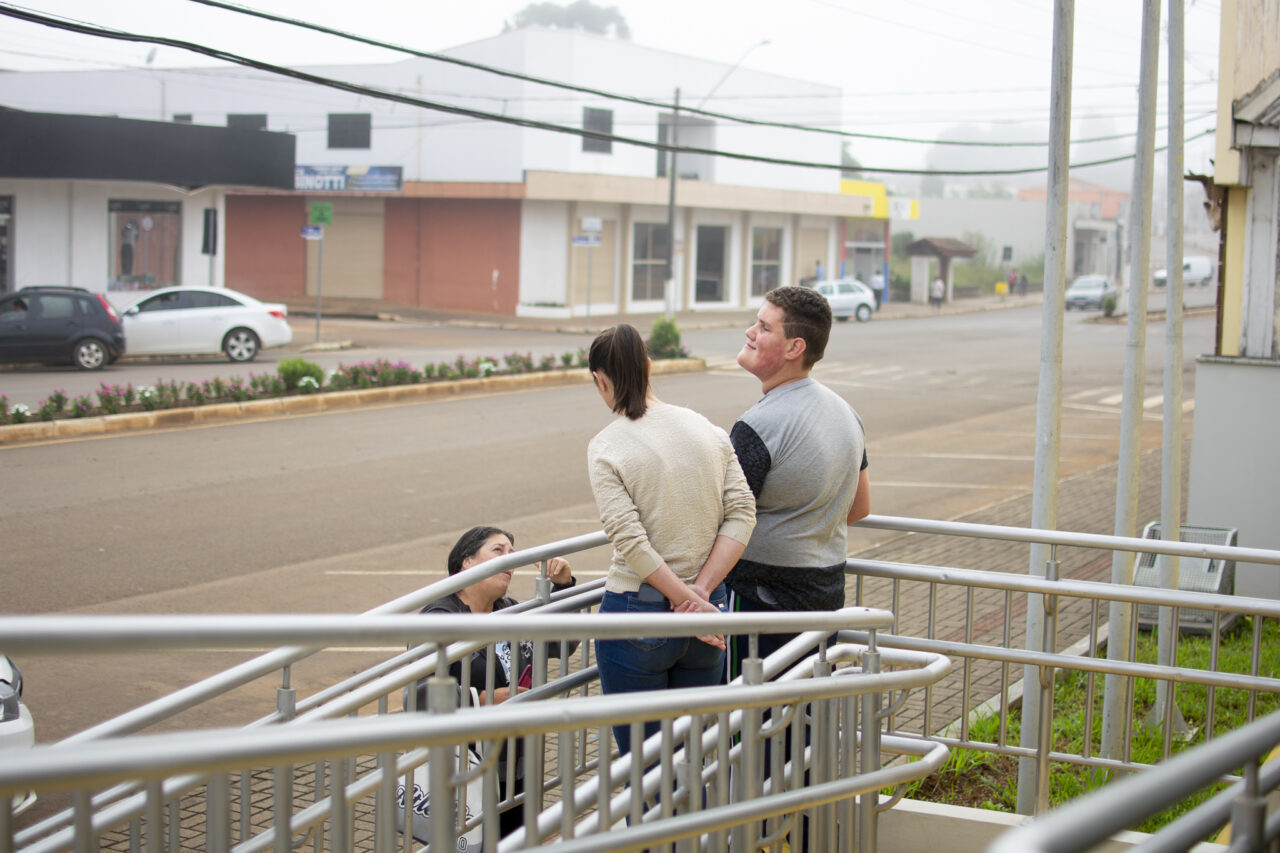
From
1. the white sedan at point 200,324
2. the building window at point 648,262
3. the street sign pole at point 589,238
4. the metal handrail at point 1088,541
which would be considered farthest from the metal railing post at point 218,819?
the building window at point 648,262

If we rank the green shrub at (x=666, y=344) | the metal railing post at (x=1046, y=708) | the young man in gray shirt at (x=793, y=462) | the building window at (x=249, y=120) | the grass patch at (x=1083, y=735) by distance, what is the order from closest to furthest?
1. the young man in gray shirt at (x=793, y=462)
2. the metal railing post at (x=1046, y=708)
3. the grass patch at (x=1083, y=735)
4. the green shrub at (x=666, y=344)
5. the building window at (x=249, y=120)

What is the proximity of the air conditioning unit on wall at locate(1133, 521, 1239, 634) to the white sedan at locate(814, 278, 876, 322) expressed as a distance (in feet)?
123

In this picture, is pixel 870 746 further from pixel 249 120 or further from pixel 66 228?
pixel 249 120

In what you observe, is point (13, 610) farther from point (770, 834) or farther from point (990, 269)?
point (990, 269)

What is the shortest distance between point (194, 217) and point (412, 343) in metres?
6.38

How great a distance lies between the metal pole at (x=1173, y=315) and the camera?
22.7ft

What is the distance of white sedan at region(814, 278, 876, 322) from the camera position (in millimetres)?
46594

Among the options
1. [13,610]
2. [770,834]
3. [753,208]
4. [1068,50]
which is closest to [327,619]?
[770,834]

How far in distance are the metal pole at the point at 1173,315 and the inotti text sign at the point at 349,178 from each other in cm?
4137

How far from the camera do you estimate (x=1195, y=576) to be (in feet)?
29.5

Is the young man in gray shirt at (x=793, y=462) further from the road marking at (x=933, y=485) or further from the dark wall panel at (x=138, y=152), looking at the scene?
the dark wall panel at (x=138, y=152)

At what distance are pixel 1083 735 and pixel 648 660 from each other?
3307 mm

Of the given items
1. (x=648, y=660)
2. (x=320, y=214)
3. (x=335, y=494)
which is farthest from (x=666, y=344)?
(x=648, y=660)

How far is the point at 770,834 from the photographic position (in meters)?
4.06
